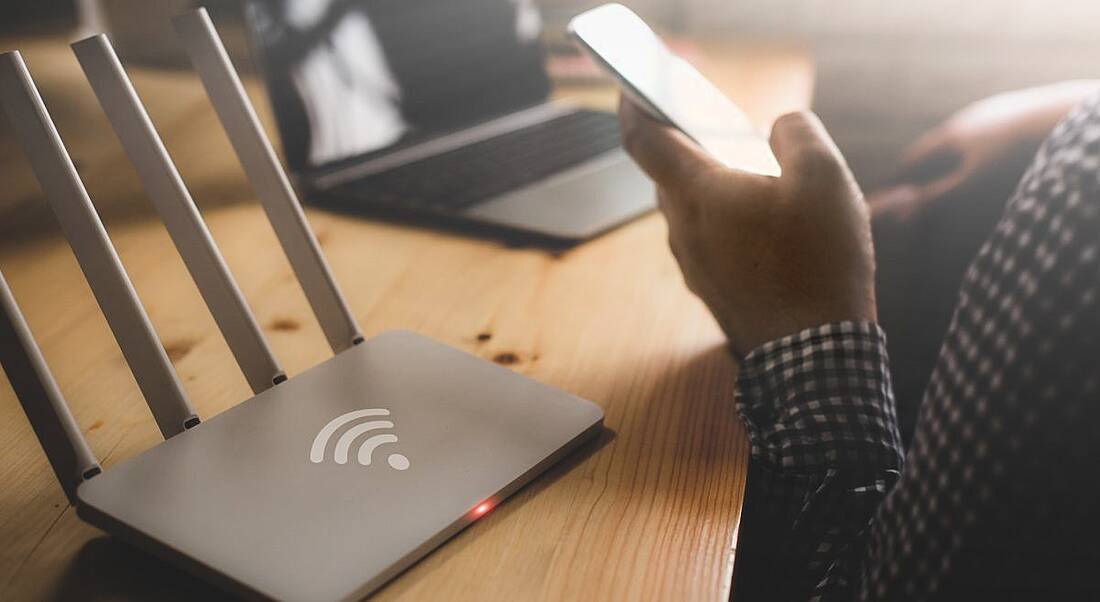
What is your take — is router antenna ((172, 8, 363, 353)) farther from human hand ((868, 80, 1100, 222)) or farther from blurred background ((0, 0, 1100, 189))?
blurred background ((0, 0, 1100, 189))

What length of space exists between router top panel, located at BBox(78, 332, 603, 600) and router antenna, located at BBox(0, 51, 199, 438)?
0.05 metres

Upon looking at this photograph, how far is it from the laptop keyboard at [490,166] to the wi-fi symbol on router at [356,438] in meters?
0.36

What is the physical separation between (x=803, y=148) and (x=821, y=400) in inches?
6.3

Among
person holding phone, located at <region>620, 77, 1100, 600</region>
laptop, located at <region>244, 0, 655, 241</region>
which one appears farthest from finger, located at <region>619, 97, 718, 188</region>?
laptop, located at <region>244, 0, 655, 241</region>

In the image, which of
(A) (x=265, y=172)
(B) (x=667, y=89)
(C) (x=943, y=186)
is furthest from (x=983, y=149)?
(A) (x=265, y=172)

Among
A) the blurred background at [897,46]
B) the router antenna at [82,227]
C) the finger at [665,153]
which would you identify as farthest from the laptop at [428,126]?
the blurred background at [897,46]

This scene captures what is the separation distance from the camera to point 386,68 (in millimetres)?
868

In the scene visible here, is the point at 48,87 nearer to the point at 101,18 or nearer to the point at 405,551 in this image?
the point at 101,18

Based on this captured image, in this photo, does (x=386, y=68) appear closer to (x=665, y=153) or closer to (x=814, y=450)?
(x=665, y=153)

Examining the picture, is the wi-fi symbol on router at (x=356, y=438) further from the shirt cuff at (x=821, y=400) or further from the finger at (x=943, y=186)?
the finger at (x=943, y=186)

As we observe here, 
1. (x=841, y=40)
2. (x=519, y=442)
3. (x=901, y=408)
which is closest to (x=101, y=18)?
(x=519, y=442)

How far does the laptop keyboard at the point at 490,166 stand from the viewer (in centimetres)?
79

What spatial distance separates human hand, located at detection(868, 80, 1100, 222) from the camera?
907 millimetres

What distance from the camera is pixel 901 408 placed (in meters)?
0.95
